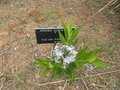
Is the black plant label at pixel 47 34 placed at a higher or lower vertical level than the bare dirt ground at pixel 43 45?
higher

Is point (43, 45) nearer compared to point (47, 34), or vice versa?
point (47, 34)

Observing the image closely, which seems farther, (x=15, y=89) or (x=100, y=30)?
(x=100, y=30)

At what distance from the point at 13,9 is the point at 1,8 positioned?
0.13m

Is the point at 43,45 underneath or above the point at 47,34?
underneath

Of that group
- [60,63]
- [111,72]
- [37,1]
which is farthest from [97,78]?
[37,1]

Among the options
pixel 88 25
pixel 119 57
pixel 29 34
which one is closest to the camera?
pixel 119 57

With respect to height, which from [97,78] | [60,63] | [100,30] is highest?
[60,63]

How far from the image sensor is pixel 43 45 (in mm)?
1766

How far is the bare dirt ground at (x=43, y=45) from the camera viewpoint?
1518 millimetres

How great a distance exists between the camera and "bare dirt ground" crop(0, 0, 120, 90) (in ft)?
4.98

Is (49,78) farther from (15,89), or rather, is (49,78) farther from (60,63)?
(60,63)

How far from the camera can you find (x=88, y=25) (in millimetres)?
1978

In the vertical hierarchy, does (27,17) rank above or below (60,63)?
below

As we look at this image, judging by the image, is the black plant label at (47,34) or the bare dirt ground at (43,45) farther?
the bare dirt ground at (43,45)
